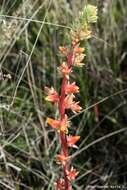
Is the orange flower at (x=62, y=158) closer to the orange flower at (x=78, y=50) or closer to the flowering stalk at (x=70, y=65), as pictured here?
the flowering stalk at (x=70, y=65)

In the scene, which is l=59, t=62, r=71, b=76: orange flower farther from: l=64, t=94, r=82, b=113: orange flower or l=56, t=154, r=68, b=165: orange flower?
l=56, t=154, r=68, b=165: orange flower

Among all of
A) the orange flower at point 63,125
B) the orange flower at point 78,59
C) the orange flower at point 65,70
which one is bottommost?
the orange flower at point 63,125

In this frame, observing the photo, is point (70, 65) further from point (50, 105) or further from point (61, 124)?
point (50, 105)

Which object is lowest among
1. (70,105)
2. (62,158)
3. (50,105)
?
(50,105)

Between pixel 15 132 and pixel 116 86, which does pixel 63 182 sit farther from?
pixel 116 86

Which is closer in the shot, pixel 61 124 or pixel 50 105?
pixel 61 124

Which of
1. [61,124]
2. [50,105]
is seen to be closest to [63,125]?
[61,124]

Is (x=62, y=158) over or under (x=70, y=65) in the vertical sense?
under

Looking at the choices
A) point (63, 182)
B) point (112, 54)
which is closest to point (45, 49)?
point (112, 54)

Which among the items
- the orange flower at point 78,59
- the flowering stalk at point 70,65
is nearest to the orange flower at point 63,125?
the flowering stalk at point 70,65
